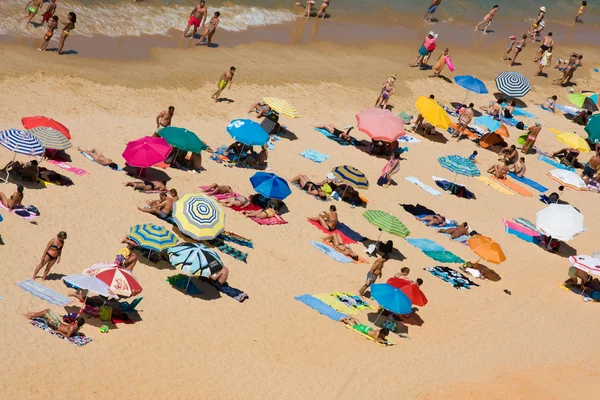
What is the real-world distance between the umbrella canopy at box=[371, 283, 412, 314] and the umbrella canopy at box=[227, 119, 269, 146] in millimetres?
6671

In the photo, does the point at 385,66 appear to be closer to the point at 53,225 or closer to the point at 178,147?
the point at 178,147

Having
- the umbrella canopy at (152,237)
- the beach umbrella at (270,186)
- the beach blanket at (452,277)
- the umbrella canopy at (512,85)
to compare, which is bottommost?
the umbrella canopy at (152,237)

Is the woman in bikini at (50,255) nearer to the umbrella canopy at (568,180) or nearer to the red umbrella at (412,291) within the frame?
the red umbrella at (412,291)

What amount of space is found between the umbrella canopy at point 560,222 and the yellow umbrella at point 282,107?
7.24m

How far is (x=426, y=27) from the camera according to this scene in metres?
41.8

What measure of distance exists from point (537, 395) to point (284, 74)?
1628cm

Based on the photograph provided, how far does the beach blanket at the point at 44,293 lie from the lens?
15.3m

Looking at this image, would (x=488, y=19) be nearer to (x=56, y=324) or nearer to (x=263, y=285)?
(x=263, y=285)

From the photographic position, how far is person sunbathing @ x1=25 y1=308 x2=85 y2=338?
1441cm

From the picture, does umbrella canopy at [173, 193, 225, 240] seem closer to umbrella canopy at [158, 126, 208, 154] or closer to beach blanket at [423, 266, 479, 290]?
umbrella canopy at [158, 126, 208, 154]

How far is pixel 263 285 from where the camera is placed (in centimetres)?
1816

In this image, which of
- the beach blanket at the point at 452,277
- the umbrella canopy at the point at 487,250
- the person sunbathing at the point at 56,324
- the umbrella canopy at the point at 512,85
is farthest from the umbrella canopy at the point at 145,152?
the umbrella canopy at the point at 512,85

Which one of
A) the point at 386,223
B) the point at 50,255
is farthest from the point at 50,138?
the point at 386,223

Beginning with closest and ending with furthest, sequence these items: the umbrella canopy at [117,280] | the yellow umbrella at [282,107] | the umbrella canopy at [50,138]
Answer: the umbrella canopy at [117,280], the umbrella canopy at [50,138], the yellow umbrella at [282,107]
